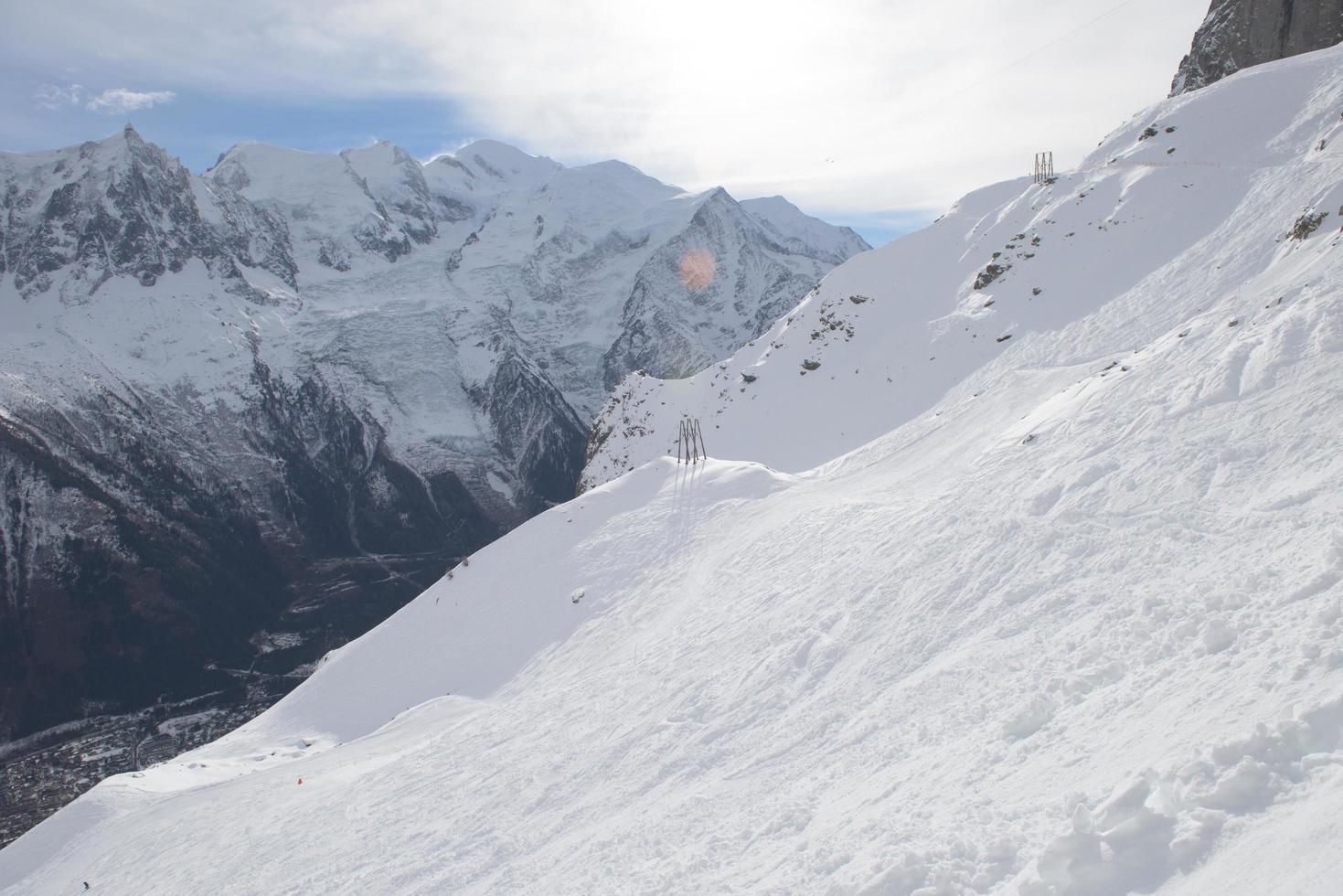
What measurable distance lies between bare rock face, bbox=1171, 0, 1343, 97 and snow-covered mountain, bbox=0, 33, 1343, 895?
21.1 metres

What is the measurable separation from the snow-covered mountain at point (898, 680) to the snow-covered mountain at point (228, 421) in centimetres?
9769

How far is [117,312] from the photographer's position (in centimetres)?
14388

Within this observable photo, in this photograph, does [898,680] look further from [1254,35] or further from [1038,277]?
[1254,35]

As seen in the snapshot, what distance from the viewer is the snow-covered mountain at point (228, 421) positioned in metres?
105

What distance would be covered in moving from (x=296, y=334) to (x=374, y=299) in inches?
1012

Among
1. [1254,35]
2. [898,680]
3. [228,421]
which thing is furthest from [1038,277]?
[228,421]

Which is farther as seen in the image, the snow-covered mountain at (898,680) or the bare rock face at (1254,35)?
the bare rock face at (1254,35)

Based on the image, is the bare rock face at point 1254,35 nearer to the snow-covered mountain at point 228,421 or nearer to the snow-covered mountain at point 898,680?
the snow-covered mountain at point 898,680

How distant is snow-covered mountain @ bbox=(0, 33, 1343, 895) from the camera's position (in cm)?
Answer: 582

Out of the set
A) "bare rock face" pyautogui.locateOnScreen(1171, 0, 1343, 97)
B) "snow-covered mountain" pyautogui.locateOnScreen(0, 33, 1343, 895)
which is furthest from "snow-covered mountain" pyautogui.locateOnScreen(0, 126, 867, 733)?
"bare rock face" pyautogui.locateOnScreen(1171, 0, 1343, 97)

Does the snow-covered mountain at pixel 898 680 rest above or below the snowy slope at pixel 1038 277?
below

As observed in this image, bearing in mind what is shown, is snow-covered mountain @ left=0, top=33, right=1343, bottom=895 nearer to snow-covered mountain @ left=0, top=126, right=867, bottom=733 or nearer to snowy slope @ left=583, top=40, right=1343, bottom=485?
snowy slope @ left=583, top=40, right=1343, bottom=485

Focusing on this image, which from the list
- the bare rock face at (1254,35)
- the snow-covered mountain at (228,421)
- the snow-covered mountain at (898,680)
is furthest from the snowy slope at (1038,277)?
the snow-covered mountain at (228,421)

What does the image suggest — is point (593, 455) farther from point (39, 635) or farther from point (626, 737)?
point (39, 635)
